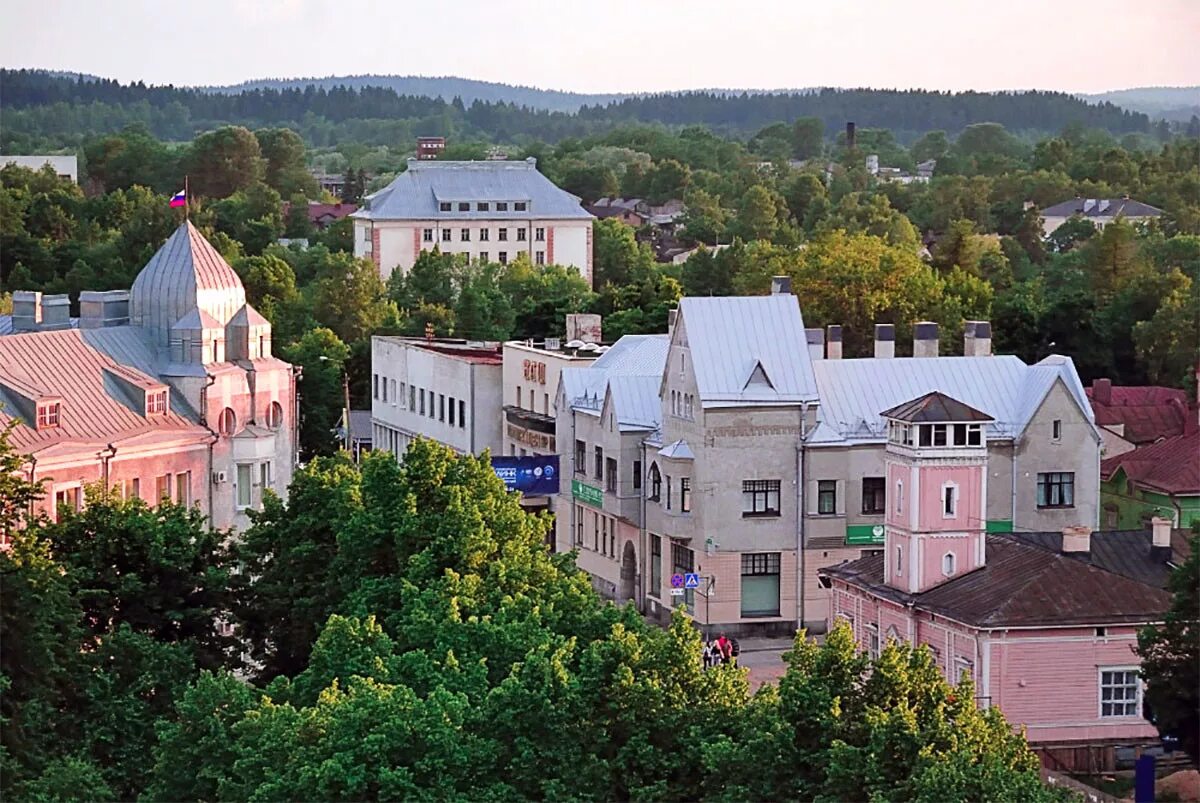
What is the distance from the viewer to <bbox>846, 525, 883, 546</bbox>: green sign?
64.2m

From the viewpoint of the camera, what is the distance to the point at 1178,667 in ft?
140

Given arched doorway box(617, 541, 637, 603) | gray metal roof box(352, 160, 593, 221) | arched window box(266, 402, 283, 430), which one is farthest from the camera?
gray metal roof box(352, 160, 593, 221)

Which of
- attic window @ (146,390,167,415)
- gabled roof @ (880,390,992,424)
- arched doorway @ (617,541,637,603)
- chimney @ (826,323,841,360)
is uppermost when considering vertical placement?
gabled roof @ (880,390,992,424)

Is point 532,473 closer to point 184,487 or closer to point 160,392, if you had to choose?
point 184,487

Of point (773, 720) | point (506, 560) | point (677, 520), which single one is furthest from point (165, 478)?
point (773, 720)

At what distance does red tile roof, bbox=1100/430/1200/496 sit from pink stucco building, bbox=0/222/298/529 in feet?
72.0

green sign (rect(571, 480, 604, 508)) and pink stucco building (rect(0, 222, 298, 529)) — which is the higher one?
pink stucco building (rect(0, 222, 298, 529))

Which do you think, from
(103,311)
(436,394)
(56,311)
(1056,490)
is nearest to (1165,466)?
(1056,490)

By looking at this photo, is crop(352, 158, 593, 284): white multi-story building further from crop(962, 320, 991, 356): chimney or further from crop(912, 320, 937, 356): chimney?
crop(912, 320, 937, 356): chimney

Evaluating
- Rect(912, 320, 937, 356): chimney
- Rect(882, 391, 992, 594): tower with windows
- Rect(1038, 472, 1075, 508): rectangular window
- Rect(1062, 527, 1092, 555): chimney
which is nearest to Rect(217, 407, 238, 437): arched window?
Rect(912, 320, 937, 356): chimney

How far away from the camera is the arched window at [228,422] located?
67.7m

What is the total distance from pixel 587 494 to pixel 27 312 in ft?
50.7

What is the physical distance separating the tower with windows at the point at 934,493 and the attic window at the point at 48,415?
19.3 m

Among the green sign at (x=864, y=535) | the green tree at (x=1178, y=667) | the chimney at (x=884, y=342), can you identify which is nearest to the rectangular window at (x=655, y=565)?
the green sign at (x=864, y=535)
